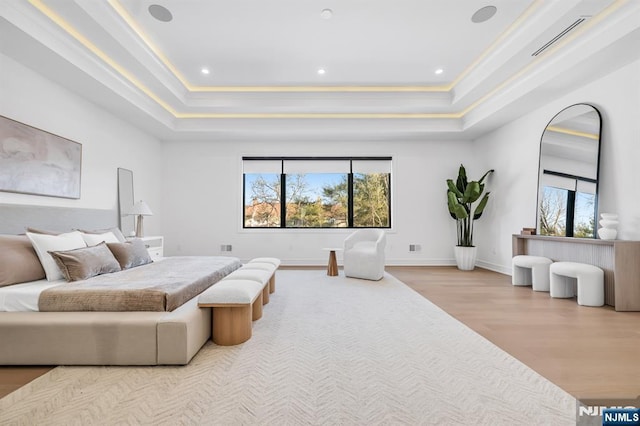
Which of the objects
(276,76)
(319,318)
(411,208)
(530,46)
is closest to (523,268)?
(411,208)

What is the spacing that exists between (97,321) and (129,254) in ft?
4.86

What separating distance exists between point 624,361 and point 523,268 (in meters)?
2.73

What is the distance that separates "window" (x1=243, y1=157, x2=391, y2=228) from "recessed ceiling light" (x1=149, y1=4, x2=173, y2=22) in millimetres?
3648

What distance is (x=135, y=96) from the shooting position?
457cm

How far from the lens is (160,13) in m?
3.36

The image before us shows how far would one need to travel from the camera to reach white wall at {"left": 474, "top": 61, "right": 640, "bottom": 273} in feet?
11.5

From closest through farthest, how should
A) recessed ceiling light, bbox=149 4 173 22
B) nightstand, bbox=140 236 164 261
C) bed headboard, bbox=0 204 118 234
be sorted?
bed headboard, bbox=0 204 118 234
recessed ceiling light, bbox=149 4 173 22
nightstand, bbox=140 236 164 261

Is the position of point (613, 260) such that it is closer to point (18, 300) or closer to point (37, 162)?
point (18, 300)

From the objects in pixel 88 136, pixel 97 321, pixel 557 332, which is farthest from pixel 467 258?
pixel 88 136

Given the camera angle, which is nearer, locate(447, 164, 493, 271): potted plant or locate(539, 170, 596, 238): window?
locate(539, 170, 596, 238): window

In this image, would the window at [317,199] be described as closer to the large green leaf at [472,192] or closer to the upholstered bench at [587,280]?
the large green leaf at [472,192]

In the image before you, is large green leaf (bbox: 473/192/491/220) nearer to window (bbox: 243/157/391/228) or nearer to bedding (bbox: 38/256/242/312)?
window (bbox: 243/157/391/228)

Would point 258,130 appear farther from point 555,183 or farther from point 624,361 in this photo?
point 624,361

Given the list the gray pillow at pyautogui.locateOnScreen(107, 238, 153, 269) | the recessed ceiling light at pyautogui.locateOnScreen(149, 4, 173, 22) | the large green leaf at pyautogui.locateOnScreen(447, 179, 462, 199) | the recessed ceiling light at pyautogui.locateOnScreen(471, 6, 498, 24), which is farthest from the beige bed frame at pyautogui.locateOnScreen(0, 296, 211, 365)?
the large green leaf at pyautogui.locateOnScreen(447, 179, 462, 199)
